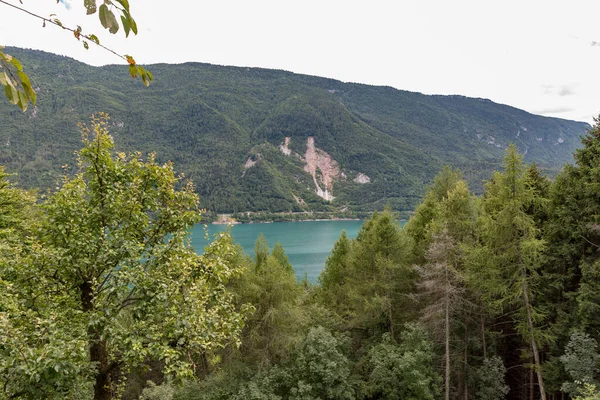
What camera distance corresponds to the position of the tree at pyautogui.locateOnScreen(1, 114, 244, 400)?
397 cm

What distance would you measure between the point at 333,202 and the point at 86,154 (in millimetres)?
171346

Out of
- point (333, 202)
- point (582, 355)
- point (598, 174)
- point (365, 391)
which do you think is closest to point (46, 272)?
point (365, 391)

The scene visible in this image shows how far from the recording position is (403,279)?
51.4ft

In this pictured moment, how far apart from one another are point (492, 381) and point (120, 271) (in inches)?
530

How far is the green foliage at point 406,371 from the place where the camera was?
38.3 ft

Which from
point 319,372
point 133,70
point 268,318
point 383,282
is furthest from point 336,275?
point 133,70

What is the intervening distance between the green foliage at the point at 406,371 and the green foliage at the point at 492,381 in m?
1.60

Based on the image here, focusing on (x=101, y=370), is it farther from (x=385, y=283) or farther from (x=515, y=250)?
(x=385, y=283)

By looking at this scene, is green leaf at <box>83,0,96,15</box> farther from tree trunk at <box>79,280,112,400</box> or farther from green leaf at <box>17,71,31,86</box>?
tree trunk at <box>79,280,112,400</box>

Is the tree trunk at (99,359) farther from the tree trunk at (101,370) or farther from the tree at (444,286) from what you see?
the tree at (444,286)

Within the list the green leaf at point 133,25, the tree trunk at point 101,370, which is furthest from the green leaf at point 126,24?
the tree trunk at point 101,370

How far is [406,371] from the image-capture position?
11.9 m

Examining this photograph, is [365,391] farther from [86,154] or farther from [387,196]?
[387,196]

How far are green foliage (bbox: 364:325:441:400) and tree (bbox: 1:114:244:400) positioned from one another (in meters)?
9.32
